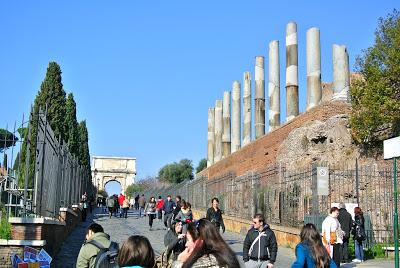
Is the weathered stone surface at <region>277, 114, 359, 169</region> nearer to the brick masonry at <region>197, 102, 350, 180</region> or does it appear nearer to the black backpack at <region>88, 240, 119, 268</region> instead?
the brick masonry at <region>197, 102, 350, 180</region>

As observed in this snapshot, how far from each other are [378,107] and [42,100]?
76.2ft

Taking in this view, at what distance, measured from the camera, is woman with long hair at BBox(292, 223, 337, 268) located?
549 centimetres

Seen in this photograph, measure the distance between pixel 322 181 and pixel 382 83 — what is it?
5807 mm

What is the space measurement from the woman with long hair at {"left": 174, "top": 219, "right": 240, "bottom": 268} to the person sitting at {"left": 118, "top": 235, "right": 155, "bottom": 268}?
0.88ft

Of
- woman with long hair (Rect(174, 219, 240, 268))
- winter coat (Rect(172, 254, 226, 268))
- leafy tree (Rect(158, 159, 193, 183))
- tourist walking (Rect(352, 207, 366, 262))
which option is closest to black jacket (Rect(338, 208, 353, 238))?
tourist walking (Rect(352, 207, 366, 262))

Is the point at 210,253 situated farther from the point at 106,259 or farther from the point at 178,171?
the point at 178,171

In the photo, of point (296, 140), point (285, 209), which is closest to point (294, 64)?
point (296, 140)

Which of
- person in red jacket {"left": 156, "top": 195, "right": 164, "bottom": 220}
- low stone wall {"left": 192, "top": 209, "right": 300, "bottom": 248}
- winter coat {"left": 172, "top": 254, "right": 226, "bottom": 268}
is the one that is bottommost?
low stone wall {"left": 192, "top": 209, "right": 300, "bottom": 248}

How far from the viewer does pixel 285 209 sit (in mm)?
18016

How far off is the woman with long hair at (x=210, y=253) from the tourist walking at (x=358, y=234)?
1027 centimetres

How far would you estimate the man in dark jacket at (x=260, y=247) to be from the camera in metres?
7.77

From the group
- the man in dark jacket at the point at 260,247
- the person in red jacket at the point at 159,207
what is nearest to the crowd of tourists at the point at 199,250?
the man in dark jacket at the point at 260,247

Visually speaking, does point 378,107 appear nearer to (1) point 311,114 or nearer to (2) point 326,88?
(1) point 311,114

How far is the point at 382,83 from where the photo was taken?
63.0 ft
